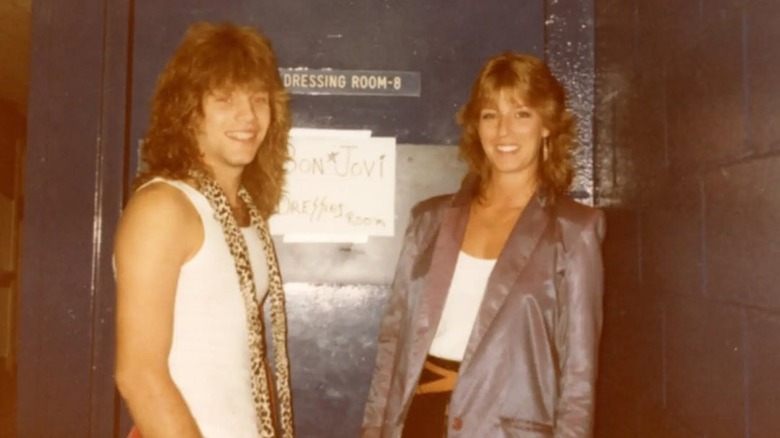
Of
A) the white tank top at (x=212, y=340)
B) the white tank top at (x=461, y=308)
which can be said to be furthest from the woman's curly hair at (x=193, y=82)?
the white tank top at (x=461, y=308)

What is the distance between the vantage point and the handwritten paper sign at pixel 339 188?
7.23 ft

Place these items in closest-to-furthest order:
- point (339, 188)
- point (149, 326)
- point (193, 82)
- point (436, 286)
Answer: point (149, 326), point (193, 82), point (436, 286), point (339, 188)

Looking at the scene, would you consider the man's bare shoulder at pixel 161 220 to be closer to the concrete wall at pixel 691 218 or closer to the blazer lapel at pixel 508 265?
the blazer lapel at pixel 508 265

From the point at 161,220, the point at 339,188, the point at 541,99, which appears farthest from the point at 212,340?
the point at 541,99

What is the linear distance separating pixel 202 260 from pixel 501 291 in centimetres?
75

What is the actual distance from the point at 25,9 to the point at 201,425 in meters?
3.55

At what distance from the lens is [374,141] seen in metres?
2.21

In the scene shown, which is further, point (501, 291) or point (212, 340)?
point (501, 291)

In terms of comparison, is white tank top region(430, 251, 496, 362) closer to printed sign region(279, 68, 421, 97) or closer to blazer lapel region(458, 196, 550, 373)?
blazer lapel region(458, 196, 550, 373)

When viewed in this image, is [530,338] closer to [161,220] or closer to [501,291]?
[501,291]

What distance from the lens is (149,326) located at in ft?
4.15

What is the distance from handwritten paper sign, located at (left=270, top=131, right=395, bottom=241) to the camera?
2.20m

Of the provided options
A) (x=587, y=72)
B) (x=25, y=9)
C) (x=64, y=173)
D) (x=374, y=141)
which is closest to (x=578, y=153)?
(x=587, y=72)

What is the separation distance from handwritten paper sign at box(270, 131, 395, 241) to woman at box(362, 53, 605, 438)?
217 millimetres
